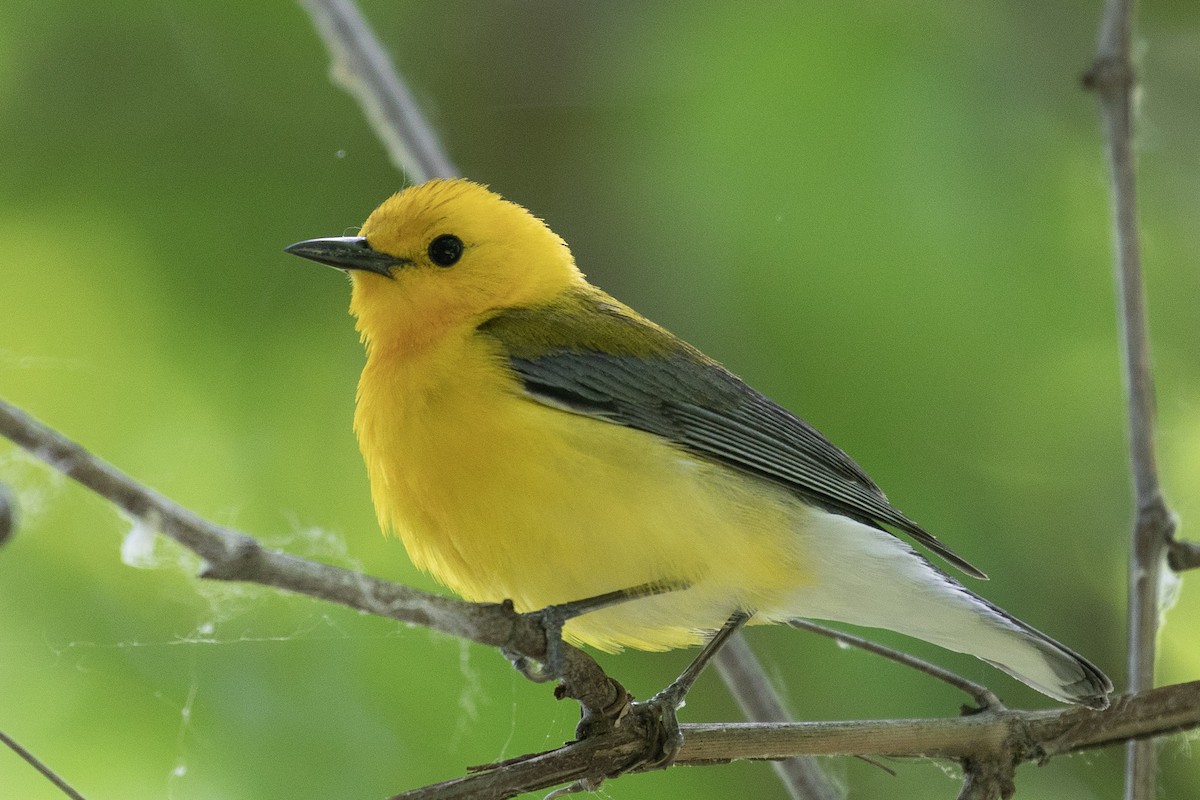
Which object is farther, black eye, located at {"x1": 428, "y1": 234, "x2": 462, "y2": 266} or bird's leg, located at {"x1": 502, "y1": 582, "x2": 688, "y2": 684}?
black eye, located at {"x1": 428, "y1": 234, "x2": 462, "y2": 266}

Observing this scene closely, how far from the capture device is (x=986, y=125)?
13.3 ft

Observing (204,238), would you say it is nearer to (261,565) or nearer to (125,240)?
(125,240)

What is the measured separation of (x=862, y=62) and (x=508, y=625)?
260 cm

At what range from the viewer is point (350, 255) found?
9.59 ft

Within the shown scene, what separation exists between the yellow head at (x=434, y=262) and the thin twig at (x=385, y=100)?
0.20 meters

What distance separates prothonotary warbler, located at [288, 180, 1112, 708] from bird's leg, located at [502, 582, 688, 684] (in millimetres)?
26

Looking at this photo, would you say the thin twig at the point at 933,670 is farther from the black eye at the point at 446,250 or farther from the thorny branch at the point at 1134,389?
the black eye at the point at 446,250

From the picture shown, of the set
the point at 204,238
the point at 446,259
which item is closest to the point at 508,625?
the point at 446,259

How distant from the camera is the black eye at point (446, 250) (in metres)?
3.03

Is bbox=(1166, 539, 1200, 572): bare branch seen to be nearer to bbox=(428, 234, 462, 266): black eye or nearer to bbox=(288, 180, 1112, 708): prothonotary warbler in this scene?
bbox=(288, 180, 1112, 708): prothonotary warbler

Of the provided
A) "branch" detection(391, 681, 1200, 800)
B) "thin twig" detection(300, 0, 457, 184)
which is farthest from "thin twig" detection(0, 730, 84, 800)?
"thin twig" detection(300, 0, 457, 184)

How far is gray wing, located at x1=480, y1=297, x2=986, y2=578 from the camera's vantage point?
273 cm

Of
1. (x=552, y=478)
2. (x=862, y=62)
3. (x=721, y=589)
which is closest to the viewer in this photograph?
(x=552, y=478)

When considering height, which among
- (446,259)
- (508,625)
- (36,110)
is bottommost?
(508,625)
